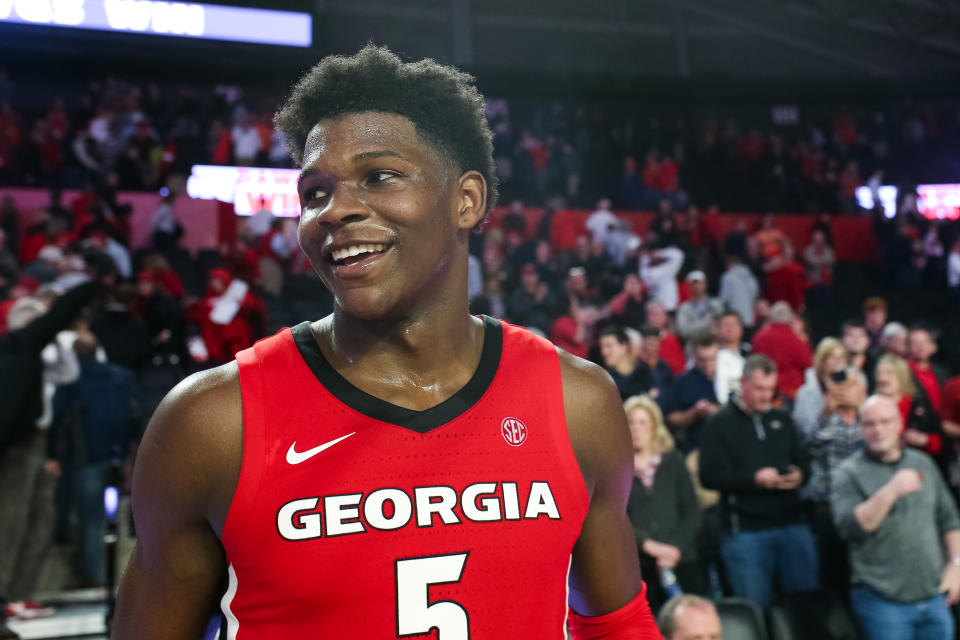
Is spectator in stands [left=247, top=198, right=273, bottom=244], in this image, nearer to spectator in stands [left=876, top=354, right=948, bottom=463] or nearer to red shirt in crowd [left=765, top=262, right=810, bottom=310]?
red shirt in crowd [left=765, top=262, right=810, bottom=310]

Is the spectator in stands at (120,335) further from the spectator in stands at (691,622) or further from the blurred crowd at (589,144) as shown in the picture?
the spectator in stands at (691,622)

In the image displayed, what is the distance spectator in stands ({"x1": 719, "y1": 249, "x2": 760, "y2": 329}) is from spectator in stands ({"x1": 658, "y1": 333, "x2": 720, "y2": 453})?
3927mm

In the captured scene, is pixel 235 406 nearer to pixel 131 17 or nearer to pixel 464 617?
pixel 464 617

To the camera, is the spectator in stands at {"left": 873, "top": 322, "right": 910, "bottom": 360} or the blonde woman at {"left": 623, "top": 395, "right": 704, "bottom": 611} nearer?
the blonde woman at {"left": 623, "top": 395, "right": 704, "bottom": 611}

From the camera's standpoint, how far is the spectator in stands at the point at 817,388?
5.79 metres

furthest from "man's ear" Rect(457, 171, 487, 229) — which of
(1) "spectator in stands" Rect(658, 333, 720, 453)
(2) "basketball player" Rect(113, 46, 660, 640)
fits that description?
(1) "spectator in stands" Rect(658, 333, 720, 453)

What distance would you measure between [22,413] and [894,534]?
171 inches

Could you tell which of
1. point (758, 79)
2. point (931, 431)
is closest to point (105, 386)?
point (931, 431)

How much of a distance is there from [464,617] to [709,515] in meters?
4.41

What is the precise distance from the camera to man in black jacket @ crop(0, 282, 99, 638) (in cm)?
465

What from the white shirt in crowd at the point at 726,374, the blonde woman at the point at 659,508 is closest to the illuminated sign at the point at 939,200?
the white shirt in crowd at the point at 726,374

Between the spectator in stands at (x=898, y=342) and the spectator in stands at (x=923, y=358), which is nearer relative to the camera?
the spectator in stands at (x=923, y=358)

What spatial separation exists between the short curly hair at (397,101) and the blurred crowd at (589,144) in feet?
31.9

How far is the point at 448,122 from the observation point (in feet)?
5.62
